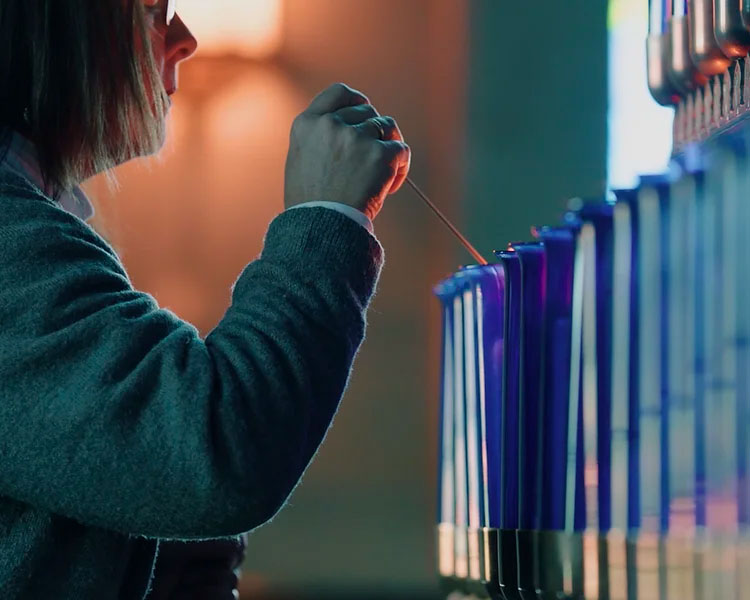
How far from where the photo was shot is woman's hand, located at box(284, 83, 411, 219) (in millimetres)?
662

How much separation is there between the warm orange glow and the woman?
2.04m

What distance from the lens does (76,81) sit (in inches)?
27.4

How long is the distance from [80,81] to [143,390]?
0.23m

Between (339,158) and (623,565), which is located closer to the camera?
(623,565)

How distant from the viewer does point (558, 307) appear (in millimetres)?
579

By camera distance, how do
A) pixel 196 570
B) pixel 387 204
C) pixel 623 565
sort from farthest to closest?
1. pixel 387 204
2. pixel 196 570
3. pixel 623 565

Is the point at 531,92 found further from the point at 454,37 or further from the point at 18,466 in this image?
the point at 18,466

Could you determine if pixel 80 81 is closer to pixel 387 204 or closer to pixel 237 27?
pixel 387 204

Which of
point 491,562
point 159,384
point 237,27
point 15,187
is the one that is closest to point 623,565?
point 491,562

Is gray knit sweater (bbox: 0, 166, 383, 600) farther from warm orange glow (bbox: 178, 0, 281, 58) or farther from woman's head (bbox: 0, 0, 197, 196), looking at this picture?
warm orange glow (bbox: 178, 0, 281, 58)

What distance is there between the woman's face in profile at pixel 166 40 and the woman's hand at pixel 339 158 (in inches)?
5.8

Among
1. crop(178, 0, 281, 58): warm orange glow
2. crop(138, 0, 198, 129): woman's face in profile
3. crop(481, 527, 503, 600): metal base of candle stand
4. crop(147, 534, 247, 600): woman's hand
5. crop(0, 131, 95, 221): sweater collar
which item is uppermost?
crop(178, 0, 281, 58): warm orange glow

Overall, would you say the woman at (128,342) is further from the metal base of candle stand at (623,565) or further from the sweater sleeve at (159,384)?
the metal base of candle stand at (623,565)

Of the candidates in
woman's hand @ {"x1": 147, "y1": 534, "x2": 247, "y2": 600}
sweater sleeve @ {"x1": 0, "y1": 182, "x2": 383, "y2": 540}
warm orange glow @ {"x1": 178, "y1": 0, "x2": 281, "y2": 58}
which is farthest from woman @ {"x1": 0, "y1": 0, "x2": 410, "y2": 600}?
warm orange glow @ {"x1": 178, "y1": 0, "x2": 281, "y2": 58}
